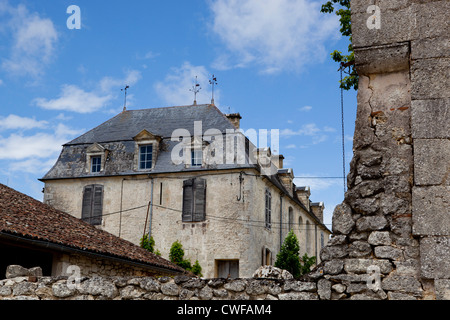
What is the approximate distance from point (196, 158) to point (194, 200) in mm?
1905

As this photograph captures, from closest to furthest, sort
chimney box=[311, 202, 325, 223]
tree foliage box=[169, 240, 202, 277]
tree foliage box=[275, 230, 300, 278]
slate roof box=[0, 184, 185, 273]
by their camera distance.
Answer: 1. slate roof box=[0, 184, 185, 273]
2. tree foliage box=[275, 230, 300, 278]
3. tree foliage box=[169, 240, 202, 277]
4. chimney box=[311, 202, 325, 223]

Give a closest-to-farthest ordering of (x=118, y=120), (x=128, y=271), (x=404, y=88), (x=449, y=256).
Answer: (x=449, y=256), (x=404, y=88), (x=128, y=271), (x=118, y=120)

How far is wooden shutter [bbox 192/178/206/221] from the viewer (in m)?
23.2

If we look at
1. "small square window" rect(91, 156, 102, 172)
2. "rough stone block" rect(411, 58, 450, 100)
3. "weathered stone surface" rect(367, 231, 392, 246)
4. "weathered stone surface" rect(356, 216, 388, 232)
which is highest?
"small square window" rect(91, 156, 102, 172)

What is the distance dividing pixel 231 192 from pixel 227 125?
326 centimetres

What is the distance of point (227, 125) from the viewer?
24.7m

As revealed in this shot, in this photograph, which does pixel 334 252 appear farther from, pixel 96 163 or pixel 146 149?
pixel 96 163

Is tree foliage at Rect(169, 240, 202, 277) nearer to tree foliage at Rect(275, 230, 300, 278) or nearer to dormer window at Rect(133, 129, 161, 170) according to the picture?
tree foliage at Rect(275, 230, 300, 278)

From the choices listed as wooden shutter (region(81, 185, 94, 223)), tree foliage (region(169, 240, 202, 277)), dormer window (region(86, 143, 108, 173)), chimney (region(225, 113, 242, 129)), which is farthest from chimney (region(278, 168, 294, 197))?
wooden shutter (region(81, 185, 94, 223))

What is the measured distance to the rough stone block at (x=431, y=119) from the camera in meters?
4.71

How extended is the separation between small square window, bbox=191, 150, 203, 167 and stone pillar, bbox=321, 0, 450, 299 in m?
19.0

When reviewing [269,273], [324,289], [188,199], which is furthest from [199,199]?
[324,289]
